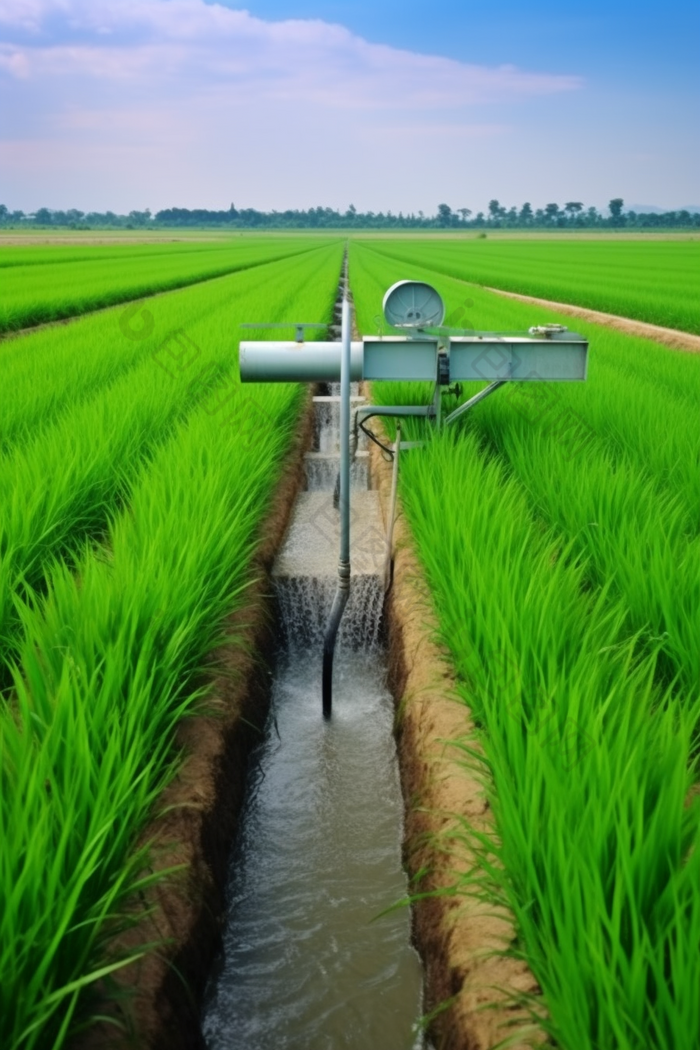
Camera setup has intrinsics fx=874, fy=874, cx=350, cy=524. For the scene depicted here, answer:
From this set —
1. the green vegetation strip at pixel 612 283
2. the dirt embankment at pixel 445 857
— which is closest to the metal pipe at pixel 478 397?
the dirt embankment at pixel 445 857

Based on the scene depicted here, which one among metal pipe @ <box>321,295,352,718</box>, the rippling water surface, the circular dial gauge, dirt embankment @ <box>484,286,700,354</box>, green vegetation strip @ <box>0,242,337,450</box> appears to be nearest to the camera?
Answer: the rippling water surface

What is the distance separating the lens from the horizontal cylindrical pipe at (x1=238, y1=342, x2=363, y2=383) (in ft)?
11.2

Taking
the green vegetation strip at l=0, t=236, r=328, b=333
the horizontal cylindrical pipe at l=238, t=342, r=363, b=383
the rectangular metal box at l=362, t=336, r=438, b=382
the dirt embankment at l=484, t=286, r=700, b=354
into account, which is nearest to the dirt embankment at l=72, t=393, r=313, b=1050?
the horizontal cylindrical pipe at l=238, t=342, r=363, b=383

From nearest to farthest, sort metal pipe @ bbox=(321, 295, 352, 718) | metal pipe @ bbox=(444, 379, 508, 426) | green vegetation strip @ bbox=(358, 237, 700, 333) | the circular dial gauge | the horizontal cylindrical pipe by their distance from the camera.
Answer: metal pipe @ bbox=(321, 295, 352, 718), the horizontal cylindrical pipe, the circular dial gauge, metal pipe @ bbox=(444, 379, 508, 426), green vegetation strip @ bbox=(358, 237, 700, 333)

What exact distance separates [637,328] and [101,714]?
1155 cm

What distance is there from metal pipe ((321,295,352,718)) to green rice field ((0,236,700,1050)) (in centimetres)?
32

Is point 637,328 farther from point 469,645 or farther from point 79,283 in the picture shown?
point 469,645

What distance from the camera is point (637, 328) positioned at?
12.0 m

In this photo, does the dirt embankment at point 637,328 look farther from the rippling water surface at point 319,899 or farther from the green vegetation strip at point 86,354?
the rippling water surface at point 319,899

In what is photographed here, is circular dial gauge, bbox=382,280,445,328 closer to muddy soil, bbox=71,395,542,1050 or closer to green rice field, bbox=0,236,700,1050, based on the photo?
green rice field, bbox=0,236,700,1050

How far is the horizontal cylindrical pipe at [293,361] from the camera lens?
3410mm

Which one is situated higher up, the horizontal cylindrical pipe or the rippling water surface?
the horizontal cylindrical pipe

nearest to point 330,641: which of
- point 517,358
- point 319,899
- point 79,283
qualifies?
point 319,899

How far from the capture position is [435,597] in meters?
2.95
